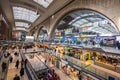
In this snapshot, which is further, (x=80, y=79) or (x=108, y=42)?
(x=80, y=79)

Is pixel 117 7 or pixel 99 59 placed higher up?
pixel 117 7

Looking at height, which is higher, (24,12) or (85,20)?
(24,12)

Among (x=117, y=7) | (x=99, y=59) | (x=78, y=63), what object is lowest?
(x=78, y=63)

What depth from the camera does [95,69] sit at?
6.27m

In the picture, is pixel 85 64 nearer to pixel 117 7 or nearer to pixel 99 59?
pixel 99 59

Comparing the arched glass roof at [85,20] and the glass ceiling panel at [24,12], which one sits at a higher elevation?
the glass ceiling panel at [24,12]

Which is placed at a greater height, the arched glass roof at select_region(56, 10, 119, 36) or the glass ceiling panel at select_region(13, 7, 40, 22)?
the glass ceiling panel at select_region(13, 7, 40, 22)

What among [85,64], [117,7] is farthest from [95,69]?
[117,7]

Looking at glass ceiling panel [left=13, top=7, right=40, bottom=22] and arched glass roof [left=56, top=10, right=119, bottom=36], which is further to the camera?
glass ceiling panel [left=13, top=7, right=40, bottom=22]

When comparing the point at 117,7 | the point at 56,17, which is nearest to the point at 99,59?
the point at 117,7

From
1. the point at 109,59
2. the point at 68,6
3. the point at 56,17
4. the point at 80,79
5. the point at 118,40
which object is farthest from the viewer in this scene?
the point at 56,17

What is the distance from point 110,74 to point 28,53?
15695mm

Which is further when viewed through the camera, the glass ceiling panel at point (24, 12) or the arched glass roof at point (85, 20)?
the glass ceiling panel at point (24, 12)

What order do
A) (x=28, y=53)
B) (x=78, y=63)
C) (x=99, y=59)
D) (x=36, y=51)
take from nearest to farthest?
(x=99, y=59) < (x=78, y=63) < (x=28, y=53) < (x=36, y=51)
